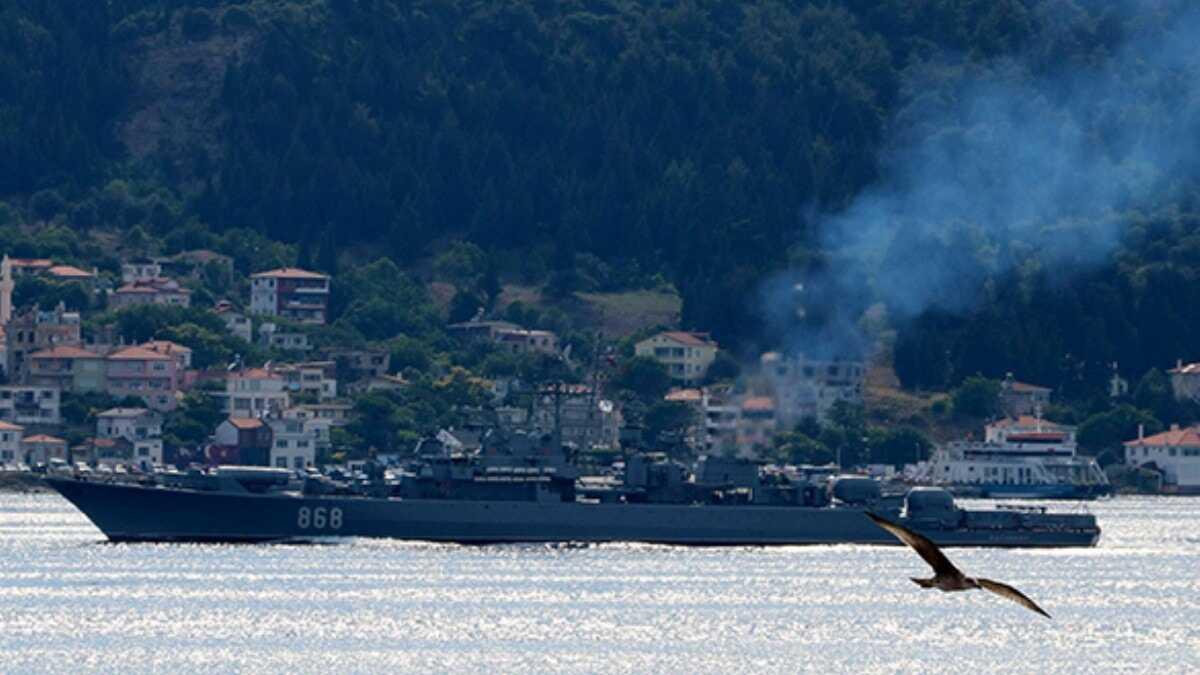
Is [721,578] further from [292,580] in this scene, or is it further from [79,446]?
[79,446]

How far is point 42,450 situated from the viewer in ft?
569

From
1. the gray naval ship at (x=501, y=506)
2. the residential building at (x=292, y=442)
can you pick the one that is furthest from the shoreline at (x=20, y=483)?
the gray naval ship at (x=501, y=506)

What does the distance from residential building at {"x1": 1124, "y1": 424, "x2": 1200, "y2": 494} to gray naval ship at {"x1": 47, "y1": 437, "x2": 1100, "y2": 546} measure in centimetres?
7732

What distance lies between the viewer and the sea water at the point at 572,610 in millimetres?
72812

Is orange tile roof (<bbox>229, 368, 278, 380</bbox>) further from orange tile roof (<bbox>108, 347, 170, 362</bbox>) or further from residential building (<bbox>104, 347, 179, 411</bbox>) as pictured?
orange tile roof (<bbox>108, 347, 170, 362</bbox>)

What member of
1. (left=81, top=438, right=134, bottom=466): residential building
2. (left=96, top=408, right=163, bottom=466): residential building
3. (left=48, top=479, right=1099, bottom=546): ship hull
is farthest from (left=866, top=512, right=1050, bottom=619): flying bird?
(left=96, top=408, right=163, bottom=466): residential building

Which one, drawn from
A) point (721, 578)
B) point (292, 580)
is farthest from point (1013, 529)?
point (292, 580)

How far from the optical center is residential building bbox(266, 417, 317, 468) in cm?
17350

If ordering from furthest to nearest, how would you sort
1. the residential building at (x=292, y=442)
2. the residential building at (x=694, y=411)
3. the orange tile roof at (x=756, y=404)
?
the residential building at (x=292, y=442), the residential building at (x=694, y=411), the orange tile roof at (x=756, y=404)

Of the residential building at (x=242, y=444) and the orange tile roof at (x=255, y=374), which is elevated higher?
the orange tile roof at (x=255, y=374)

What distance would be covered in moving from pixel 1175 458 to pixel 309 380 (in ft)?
151

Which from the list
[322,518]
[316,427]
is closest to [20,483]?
[316,427]

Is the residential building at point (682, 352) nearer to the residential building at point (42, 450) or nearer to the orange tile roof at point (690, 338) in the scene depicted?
the orange tile roof at point (690, 338)

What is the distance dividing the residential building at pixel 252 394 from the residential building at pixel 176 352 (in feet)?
12.1
